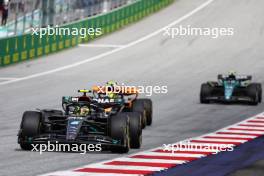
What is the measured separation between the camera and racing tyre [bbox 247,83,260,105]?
2805 cm

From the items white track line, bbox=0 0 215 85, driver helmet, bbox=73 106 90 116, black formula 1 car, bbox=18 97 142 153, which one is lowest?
black formula 1 car, bbox=18 97 142 153

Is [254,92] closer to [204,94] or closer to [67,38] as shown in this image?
[204,94]

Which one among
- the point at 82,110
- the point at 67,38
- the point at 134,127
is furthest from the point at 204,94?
the point at 67,38

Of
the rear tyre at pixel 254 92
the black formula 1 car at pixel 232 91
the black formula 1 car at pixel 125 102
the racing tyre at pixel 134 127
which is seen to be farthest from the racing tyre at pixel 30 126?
the rear tyre at pixel 254 92

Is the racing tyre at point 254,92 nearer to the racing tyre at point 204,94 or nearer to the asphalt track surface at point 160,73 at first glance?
the asphalt track surface at point 160,73

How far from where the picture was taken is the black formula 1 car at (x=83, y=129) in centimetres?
1605

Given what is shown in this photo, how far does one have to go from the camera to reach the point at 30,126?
16.0 m

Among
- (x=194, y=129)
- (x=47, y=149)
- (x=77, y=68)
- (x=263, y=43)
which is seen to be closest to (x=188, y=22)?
(x=263, y=43)

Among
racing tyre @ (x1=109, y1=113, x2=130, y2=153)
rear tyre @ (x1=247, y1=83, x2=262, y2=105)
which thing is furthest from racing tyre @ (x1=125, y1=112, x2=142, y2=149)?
rear tyre @ (x1=247, y1=83, x2=262, y2=105)

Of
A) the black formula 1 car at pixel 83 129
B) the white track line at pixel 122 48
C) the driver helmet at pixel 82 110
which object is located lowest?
the black formula 1 car at pixel 83 129

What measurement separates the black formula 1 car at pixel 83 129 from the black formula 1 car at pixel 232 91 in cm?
1167

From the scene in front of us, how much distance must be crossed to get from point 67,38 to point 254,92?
72.5ft

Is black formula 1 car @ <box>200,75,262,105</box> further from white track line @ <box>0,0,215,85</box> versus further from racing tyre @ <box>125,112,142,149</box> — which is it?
racing tyre @ <box>125,112,142,149</box>

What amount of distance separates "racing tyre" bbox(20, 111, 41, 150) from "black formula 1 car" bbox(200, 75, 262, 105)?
1286 centimetres
